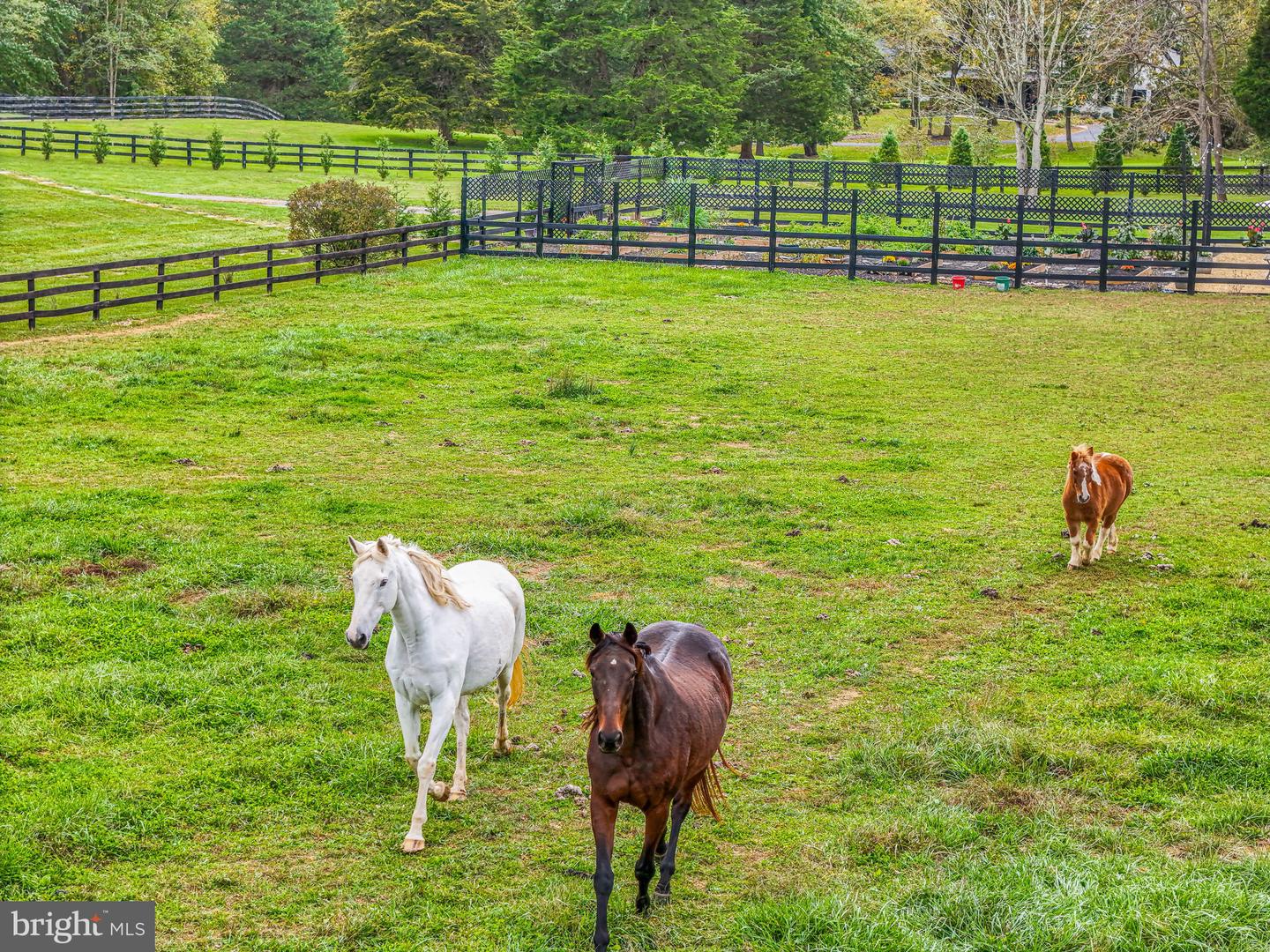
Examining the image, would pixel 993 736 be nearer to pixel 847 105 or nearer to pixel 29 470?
pixel 29 470

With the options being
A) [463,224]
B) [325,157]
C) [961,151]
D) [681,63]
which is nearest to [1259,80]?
[961,151]

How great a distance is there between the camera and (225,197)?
45.0 m

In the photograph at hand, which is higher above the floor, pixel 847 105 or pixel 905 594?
pixel 847 105

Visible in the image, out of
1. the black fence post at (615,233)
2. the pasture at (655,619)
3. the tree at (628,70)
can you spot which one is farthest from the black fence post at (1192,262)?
the tree at (628,70)

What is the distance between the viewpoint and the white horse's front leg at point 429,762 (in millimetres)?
6934

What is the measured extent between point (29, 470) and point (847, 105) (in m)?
67.7

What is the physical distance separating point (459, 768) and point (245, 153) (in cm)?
5354

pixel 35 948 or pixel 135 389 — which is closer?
pixel 35 948

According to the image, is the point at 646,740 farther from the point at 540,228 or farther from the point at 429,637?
the point at 540,228

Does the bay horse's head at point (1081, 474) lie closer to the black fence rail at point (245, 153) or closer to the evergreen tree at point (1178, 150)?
the black fence rail at point (245, 153)

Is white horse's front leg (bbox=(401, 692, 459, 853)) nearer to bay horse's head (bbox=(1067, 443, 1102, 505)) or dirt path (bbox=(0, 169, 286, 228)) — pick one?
bay horse's head (bbox=(1067, 443, 1102, 505))

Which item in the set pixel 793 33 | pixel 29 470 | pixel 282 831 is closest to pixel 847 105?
pixel 793 33

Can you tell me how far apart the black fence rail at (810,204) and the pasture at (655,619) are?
12448mm

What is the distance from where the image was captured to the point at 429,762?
280 inches
